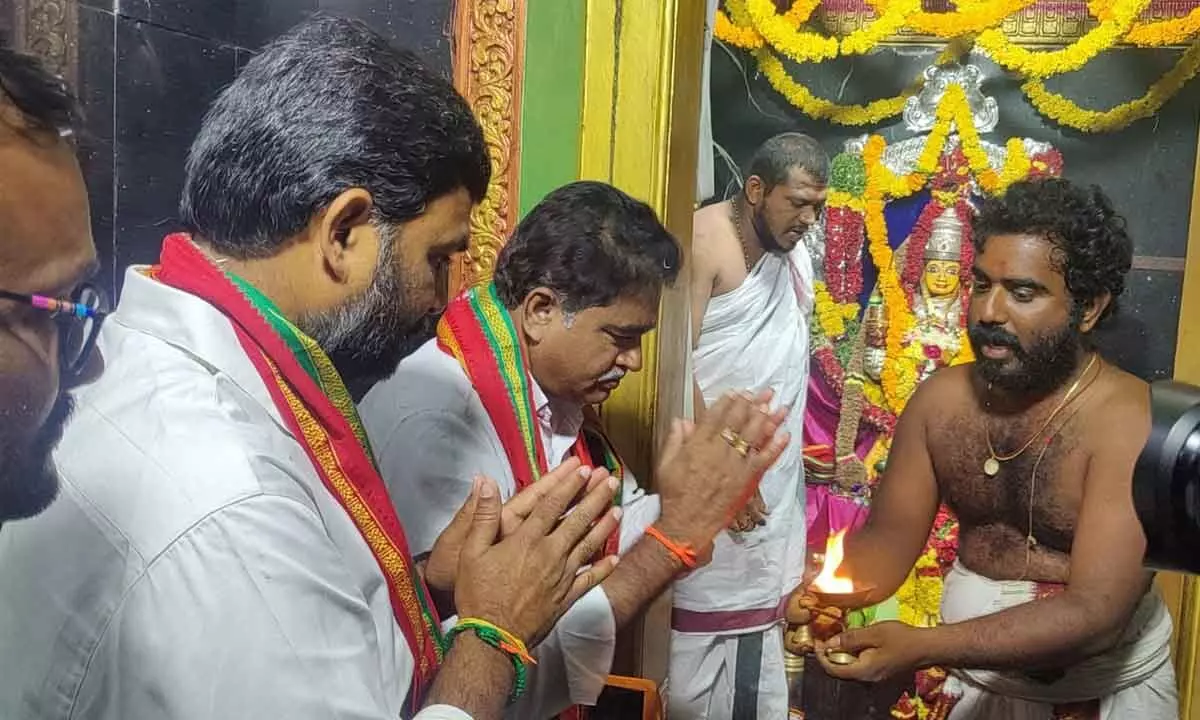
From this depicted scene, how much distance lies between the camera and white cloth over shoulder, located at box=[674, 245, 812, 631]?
300 centimetres

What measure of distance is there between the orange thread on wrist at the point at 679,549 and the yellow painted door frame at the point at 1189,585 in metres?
1.53

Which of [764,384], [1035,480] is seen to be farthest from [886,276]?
[1035,480]

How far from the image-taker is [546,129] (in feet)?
6.40

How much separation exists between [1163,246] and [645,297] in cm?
→ 214

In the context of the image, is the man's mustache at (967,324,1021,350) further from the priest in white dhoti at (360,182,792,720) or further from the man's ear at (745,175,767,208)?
the man's ear at (745,175,767,208)

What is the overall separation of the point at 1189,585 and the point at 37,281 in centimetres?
251

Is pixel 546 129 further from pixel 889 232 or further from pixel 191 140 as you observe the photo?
pixel 889 232

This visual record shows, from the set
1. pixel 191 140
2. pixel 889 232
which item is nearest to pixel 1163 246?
pixel 889 232

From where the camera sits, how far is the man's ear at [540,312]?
1.64 meters

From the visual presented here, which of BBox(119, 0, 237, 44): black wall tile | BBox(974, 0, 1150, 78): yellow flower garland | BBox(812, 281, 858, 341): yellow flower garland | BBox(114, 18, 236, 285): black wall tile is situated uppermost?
BBox(974, 0, 1150, 78): yellow flower garland

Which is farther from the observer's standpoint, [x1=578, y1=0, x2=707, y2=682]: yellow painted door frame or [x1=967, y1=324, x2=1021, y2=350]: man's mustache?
[x1=967, y1=324, x2=1021, y2=350]: man's mustache

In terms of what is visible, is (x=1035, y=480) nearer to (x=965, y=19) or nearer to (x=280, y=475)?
(x=965, y=19)

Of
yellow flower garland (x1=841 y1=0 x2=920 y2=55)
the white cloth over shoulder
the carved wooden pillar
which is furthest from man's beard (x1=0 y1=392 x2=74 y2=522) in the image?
yellow flower garland (x1=841 y1=0 x2=920 y2=55)

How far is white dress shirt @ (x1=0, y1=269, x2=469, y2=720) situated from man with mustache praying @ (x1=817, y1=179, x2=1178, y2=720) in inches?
51.8
